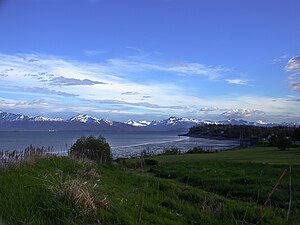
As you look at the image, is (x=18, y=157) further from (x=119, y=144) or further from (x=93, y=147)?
(x=119, y=144)

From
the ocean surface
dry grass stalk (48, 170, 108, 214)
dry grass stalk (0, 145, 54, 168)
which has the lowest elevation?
the ocean surface

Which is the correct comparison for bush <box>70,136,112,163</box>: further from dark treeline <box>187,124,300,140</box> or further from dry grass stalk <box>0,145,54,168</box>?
dark treeline <box>187,124,300,140</box>

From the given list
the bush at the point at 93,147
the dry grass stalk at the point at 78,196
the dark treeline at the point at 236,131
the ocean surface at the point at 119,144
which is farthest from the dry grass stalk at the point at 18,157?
the dark treeline at the point at 236,131

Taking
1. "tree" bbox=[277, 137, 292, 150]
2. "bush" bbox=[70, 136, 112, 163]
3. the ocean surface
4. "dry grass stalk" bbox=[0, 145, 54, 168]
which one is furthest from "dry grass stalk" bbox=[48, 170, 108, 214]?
"tree" bbox=[277, 137, 292, 150]

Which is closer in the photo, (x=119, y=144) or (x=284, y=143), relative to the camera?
(x=284, y=143)

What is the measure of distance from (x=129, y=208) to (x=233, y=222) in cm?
212

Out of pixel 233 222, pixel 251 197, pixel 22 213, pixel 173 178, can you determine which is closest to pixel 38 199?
pixel 22 213

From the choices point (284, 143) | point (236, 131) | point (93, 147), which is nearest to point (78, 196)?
point (93, 147)

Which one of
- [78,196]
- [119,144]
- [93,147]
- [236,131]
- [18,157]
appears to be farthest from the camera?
[236,131]

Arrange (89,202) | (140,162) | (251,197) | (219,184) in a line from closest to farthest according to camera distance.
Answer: (89,202) → (251,197) → (219,184) → (140,162)

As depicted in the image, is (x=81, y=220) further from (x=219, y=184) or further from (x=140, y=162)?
(x=140, y=162)

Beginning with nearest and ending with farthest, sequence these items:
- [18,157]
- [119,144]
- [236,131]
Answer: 1. [18,157]
2. [119,144]
3. [236,131]

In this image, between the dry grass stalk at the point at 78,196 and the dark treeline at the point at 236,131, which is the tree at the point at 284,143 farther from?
the dark treeline at the point at 236,131

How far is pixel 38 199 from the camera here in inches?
260
